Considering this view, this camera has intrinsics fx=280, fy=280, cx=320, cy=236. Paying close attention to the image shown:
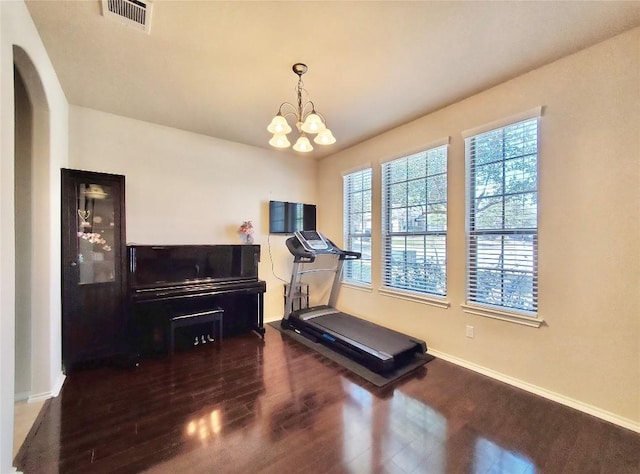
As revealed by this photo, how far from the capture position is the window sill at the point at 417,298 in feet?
10.5

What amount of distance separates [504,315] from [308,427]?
2.07 meters

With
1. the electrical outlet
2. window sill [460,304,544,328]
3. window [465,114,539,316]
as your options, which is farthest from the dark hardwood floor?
window [465,114,539,316]

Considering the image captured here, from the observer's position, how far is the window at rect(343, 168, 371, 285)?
14.0ft

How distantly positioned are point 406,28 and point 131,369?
3938 mm

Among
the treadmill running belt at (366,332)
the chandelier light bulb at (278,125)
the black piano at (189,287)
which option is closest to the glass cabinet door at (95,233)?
the black piano at (189,287)

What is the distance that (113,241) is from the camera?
3010 mm

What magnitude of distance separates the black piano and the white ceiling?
1724 millimetres

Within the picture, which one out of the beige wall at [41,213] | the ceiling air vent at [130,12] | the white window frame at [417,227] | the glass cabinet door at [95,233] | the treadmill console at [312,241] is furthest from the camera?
the treadmill console at [312,241]

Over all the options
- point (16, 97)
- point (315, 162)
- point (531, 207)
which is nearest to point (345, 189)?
point (315, 162)

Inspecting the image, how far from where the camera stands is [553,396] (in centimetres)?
238

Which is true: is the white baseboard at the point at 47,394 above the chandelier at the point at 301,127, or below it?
below

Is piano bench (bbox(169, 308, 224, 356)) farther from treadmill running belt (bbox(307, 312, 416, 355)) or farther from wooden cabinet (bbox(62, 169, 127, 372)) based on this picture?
treadmill running belt (bbox(307, 312, 416, 355))

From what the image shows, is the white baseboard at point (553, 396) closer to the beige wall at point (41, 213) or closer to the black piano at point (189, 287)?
the black piano at point (189, 287)

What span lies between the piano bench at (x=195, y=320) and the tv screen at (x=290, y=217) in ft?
5.27
